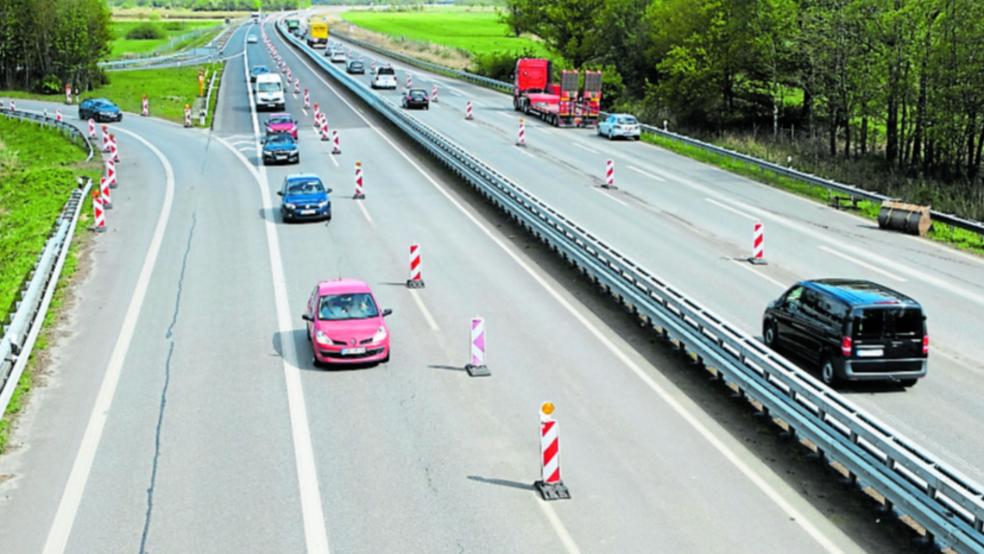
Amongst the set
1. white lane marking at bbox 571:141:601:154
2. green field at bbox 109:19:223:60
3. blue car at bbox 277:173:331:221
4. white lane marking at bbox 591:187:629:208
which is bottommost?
white lane marking at bbox 591:187:629:208

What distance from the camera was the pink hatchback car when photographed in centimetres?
1947

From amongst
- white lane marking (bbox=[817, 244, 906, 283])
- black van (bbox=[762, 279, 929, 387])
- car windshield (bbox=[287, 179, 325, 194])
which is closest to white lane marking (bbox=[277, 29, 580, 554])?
car windshield (bbox=[287, 179, 325, 194])

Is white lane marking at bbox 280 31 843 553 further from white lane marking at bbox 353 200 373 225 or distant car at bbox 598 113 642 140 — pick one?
distant car at bbox 598 113 642 140

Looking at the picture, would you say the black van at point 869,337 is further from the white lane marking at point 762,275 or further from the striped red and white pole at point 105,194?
the striped red and white pole at point 105,194

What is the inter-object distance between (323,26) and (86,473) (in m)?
125

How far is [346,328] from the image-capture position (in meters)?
19.6

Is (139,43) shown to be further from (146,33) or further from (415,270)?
(415,270)

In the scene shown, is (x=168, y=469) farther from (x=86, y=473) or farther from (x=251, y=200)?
(x=251, y=200)

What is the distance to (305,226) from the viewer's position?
33406 mm

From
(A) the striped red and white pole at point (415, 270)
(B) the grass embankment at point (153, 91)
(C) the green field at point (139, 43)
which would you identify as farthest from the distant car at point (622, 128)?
(C) the green field at point (139, 43)

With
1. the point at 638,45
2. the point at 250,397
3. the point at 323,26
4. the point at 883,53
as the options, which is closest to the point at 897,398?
the point at 250,397

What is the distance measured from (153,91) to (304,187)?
54.8 m

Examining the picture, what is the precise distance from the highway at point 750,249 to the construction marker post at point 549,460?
5.61 metres

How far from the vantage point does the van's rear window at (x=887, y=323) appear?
58.6ft
